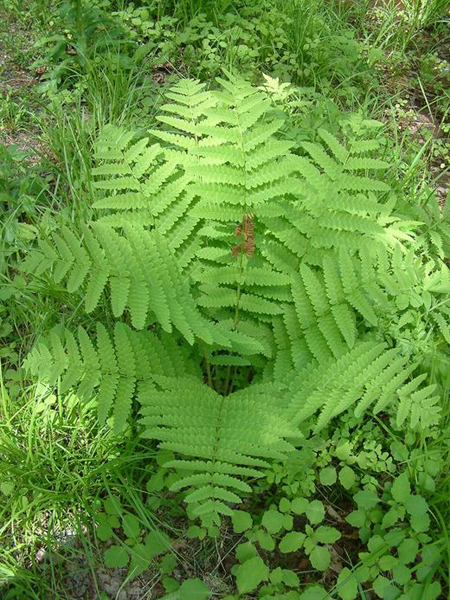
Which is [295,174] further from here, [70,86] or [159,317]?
[70,86]

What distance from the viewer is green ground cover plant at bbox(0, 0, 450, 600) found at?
69.7 inches

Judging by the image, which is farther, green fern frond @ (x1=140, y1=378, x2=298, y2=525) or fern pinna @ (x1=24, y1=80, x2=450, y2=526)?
fern pinna @ (x1=24, y1=80, x2=450, y2=526)

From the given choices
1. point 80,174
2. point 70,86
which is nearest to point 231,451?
point 80,174

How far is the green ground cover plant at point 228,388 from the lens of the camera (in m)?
1.77

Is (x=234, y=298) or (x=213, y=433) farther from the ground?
(x=234, y=298)

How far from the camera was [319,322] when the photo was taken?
196 cm

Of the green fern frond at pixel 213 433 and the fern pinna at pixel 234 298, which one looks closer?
the green fern frond at pixel 213 433

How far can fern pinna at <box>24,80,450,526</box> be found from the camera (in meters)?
1.74

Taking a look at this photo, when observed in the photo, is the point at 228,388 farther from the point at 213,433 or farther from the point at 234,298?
the point at 213,433

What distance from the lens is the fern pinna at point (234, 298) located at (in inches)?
68.6

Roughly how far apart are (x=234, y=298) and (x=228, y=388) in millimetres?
438

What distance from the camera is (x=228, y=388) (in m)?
2.25

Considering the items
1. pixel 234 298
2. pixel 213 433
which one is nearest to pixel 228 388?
pixel 234 298

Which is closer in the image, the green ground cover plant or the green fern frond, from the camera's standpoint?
the green fern frond
